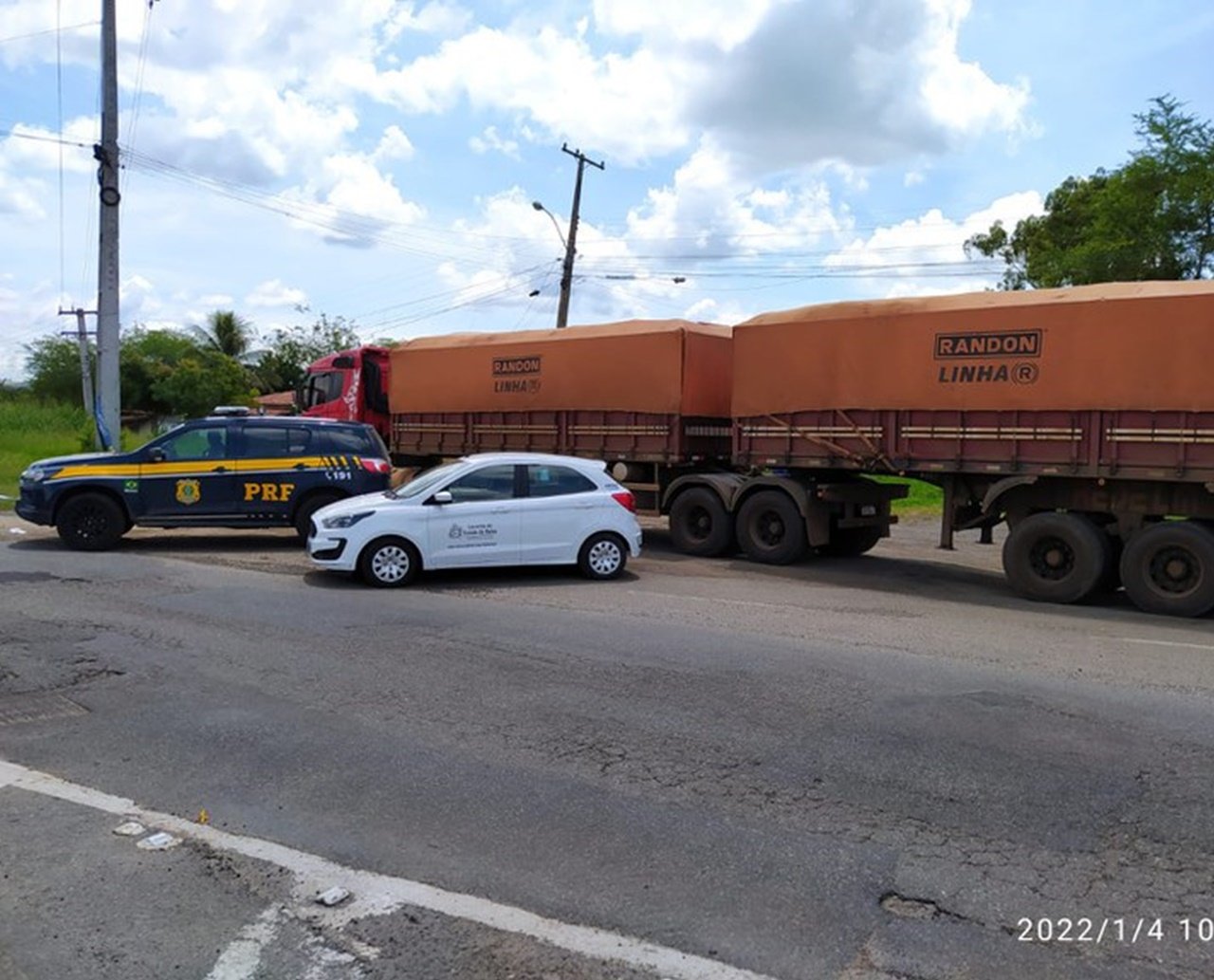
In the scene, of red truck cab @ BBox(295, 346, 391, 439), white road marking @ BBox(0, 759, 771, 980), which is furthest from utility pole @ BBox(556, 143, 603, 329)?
white road marking @ BBox(0, 759, 771, 980)

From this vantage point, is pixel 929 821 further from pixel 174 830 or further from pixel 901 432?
pixel 901 432

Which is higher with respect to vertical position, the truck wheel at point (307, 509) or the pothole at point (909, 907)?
the truck wheel at point (307, 509)

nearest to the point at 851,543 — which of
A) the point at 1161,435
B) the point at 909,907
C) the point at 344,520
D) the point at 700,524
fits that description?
the point at 700,524

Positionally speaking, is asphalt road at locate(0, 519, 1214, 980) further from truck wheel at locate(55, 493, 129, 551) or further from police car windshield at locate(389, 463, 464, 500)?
truck wheel at locate(55, 493, 129, 551)

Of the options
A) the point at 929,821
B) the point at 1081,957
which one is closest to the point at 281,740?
the point at 929,821

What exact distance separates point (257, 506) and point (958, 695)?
393 inches

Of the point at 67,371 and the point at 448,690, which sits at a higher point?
the point at 67,371

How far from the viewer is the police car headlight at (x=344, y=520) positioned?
35.5ft

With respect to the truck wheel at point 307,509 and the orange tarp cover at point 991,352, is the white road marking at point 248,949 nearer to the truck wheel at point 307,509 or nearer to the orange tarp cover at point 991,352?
the orange tarp cover at point 991,352

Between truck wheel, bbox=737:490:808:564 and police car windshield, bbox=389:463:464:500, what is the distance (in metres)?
4.68

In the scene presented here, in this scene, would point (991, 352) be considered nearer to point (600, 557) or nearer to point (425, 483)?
point (600, 557)

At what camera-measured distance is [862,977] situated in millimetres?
3373

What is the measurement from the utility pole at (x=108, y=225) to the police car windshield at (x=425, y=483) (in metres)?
9.80

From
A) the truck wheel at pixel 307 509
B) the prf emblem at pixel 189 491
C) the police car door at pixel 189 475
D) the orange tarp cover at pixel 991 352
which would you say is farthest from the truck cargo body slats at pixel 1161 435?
the prf emblem at pixel 189 491
